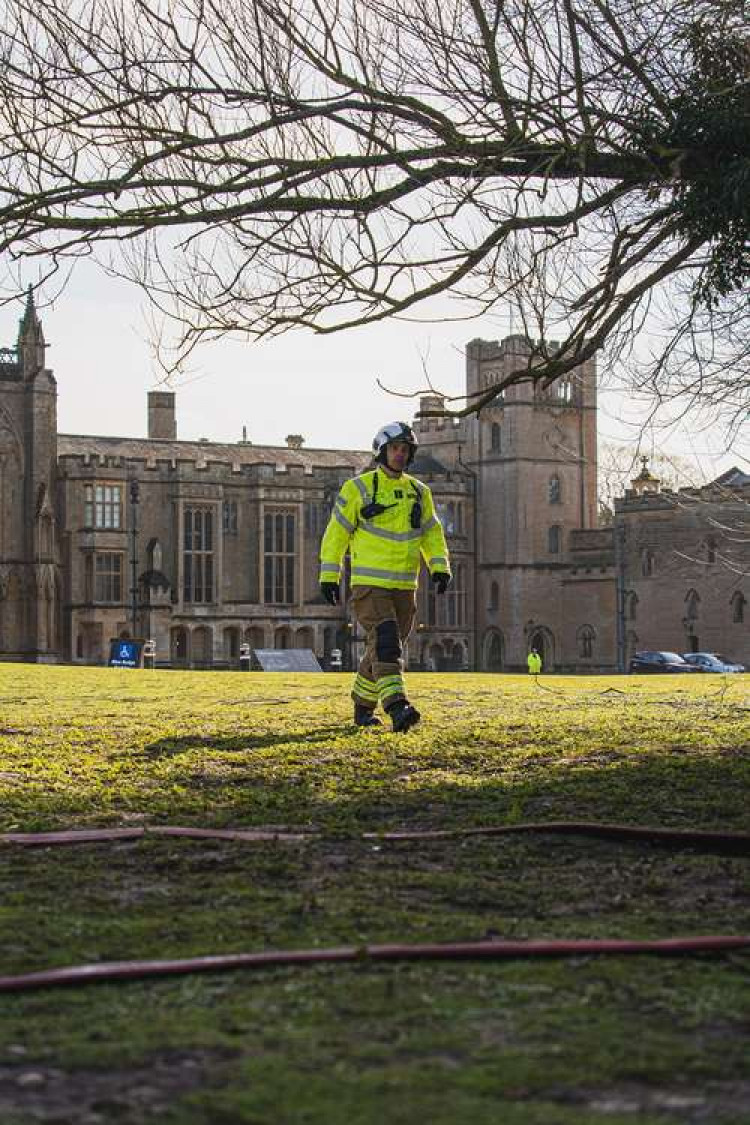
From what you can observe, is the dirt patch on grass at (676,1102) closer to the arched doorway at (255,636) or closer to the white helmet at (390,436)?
the white helmet at (390,436)

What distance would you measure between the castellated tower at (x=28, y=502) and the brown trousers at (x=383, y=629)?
57.1 meters

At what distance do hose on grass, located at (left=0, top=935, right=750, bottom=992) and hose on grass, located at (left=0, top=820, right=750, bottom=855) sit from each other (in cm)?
176

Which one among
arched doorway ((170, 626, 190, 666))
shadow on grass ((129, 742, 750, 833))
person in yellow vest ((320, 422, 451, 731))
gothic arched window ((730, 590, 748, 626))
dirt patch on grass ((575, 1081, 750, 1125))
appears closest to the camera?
dirt patch on grass ((575, 1081, 750, 1125))

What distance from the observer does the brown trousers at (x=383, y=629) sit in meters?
11.1

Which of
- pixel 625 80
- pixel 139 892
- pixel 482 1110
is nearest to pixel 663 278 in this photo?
pixel 625 80

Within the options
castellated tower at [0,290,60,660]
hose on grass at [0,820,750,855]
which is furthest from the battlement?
hose on grass at [0,820,750,855]

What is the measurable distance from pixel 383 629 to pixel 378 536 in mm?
658

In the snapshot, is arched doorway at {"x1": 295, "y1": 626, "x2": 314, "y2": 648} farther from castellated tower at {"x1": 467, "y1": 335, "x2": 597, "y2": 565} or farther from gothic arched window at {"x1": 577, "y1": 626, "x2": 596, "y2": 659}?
gothic arched window at {"x1": 577, "y1": 626, "x2": 596, "y2": 659}

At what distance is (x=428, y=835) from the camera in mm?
6320

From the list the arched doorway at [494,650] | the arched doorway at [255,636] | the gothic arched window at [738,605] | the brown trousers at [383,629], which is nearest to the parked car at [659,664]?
the gothic arched window at [738,605]

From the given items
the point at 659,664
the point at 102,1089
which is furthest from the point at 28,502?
the point at 102,1089

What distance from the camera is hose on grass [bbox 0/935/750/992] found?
394cm

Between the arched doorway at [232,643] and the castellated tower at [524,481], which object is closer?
the arched doorway at [232,643]

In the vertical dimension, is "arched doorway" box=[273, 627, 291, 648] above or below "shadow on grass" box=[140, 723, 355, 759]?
above
